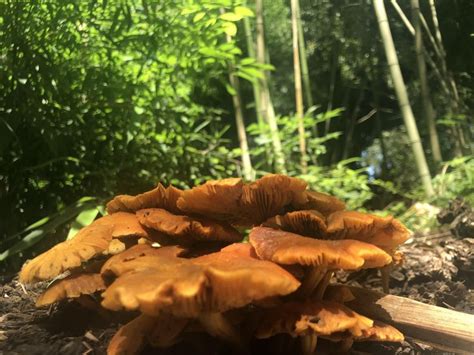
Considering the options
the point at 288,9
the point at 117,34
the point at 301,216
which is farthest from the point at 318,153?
the point at 301,216

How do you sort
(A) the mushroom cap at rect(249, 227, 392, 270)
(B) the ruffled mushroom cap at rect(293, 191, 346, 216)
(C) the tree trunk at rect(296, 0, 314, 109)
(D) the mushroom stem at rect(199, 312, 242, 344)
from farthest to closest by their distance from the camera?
1. (C) the tree trunk at rect(296, 0, 314, 109)
2. (B) the ruffled mushroom cap at rect(293, 191, 346, 216)
3. (D) the mushroom stem at rect(199, 312, 242, 344)
4. (A) the mushroom cap at rect(249, 227, 392, 270)

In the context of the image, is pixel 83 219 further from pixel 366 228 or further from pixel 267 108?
pixel 267 108

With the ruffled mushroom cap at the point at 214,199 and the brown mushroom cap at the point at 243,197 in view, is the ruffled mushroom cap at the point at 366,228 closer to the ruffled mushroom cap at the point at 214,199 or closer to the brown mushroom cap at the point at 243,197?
the brown mushroom cap at the point at 243,197

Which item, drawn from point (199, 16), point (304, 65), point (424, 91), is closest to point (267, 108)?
point (304, 65)

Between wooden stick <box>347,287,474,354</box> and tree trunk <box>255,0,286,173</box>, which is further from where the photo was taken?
tree trunk <box>255,0,286,173</box>

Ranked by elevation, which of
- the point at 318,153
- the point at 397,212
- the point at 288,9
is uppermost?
the point at 288,9

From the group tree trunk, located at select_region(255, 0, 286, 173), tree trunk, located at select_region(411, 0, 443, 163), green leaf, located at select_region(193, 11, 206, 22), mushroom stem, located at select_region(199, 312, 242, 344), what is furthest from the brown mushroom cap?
tree trunk, located at select_region(255, 0, 286, 173)

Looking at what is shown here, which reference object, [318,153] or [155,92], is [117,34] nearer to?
[155,92]

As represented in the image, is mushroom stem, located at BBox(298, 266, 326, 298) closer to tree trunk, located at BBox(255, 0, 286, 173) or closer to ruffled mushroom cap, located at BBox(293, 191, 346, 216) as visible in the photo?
ruffled mushroom cap, located at BBox(293, 191, 346, 216)
